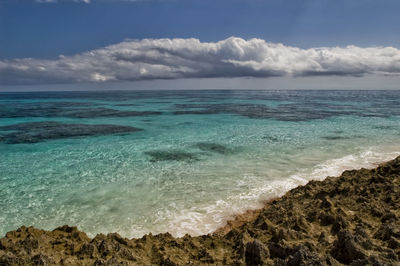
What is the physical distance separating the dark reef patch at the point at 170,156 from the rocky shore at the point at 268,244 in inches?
352

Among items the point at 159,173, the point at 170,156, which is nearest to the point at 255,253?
the point at 159,173

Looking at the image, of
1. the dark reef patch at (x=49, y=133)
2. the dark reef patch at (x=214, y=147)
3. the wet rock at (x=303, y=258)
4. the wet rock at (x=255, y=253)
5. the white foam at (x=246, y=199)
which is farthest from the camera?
the dark reef patch at (x=49, y=133)

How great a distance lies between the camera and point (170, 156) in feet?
52.4

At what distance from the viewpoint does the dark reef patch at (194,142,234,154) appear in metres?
17.0

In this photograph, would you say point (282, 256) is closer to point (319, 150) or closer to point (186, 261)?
point (186, 261)

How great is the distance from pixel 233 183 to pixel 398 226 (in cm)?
672

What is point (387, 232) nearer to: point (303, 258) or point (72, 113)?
point (303, 258)

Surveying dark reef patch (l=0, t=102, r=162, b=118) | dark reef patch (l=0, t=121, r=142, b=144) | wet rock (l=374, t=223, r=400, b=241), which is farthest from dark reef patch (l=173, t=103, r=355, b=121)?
wet rock (l=374, t=223, r=400, b=241)

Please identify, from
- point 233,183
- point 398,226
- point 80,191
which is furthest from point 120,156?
point 398,226

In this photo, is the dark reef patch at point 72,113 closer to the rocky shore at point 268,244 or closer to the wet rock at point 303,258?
the rocky shore at point 268,244

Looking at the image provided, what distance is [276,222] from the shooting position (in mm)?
6438

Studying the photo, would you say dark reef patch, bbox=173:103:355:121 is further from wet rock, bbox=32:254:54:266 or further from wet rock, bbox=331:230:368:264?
wet rock, bbox=32:254:54:266

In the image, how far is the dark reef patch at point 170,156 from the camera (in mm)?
15312


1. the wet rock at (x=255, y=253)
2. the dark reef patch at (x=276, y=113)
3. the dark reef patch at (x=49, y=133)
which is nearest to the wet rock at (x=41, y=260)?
the wet rock at (x=255, y=253)
